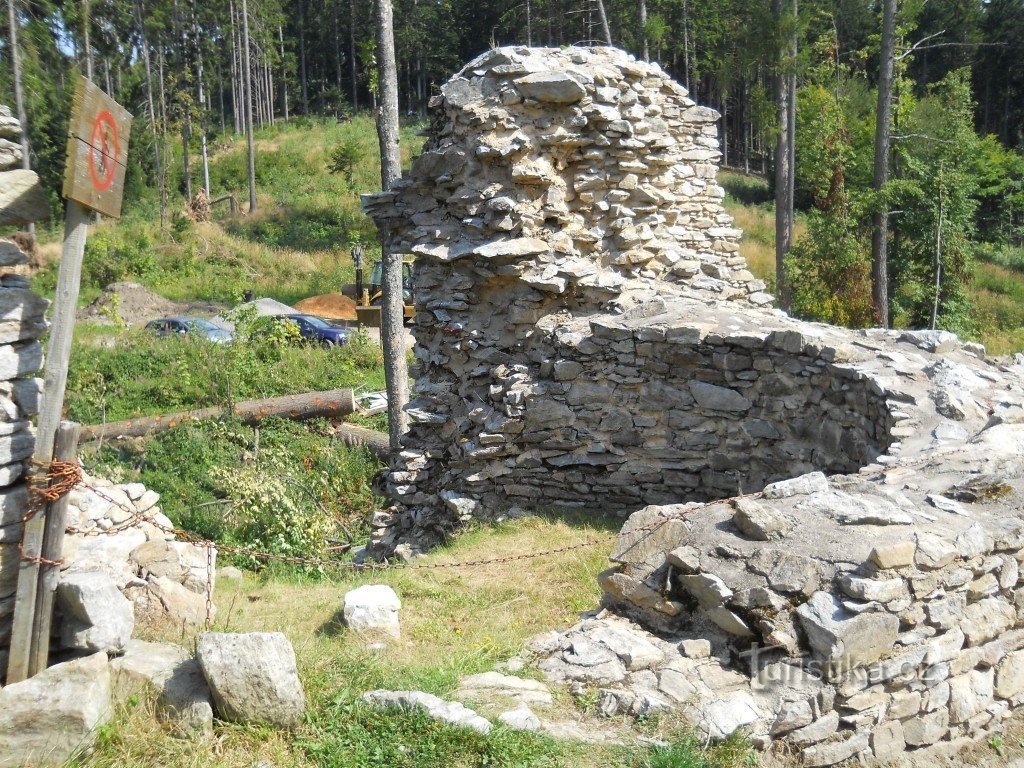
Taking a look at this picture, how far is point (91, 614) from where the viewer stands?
449cm

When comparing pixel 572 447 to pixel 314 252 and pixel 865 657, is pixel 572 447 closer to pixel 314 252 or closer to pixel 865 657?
pixel 865 657

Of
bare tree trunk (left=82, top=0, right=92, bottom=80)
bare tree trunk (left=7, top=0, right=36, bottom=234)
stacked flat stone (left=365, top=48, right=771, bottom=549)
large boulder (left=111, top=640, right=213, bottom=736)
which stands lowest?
large boulder (left=111, top=640, right=213, bottom=736)

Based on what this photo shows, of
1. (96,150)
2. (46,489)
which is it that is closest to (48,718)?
(46,489)

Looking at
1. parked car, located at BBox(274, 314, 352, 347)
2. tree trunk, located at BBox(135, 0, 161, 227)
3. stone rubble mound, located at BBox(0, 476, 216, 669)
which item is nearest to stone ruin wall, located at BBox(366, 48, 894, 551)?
stone rubble mound, located at BBox(0, 476, 216, 669)

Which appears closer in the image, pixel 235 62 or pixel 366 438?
pixel 366 438

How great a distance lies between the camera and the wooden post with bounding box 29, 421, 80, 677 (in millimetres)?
4375

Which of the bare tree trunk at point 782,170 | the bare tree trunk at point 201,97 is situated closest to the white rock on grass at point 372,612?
the bare tree trunk at point 782,170

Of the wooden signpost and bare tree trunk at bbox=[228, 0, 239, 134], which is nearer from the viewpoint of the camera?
the wooden signpost

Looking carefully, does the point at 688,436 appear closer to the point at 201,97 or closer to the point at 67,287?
the point at 67,287

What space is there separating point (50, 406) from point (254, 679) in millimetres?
1691

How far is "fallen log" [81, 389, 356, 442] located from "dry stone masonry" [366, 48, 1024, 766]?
18.3ft

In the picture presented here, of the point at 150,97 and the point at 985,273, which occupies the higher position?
the point at 150,97

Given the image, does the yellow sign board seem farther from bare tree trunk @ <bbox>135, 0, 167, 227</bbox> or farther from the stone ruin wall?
bare tree trunk @ <bbox>135, 0, 167, 227</bbox>

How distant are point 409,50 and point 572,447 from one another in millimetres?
45121
